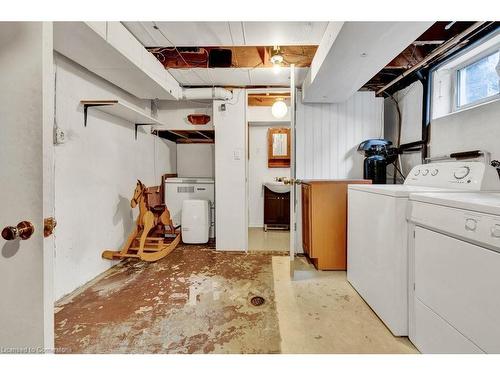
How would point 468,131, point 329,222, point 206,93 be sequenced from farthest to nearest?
point 206,93
point 329,222
point 468,131

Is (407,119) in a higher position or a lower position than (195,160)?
higher

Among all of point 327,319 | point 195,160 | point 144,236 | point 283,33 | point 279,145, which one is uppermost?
point 283,33

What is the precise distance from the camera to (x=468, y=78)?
6.46 ft

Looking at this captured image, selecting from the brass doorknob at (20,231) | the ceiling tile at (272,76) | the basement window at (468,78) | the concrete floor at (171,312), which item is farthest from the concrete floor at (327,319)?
the ceiling tile at (272,76)

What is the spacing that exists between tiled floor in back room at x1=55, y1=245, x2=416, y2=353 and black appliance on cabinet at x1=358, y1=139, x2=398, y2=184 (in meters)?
1.24

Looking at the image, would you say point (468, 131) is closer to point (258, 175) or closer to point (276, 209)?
point (276, 209)

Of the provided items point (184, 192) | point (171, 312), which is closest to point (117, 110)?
point (184, 192)

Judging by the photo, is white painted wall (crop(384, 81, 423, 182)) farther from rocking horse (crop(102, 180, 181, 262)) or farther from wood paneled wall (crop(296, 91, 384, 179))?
rocking horse (crop(102, 180, 181, 262))

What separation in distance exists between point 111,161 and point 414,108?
336cm

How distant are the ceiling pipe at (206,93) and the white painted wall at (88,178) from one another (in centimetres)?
66

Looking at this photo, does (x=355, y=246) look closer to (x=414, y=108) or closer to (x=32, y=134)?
(x=414, y=108)

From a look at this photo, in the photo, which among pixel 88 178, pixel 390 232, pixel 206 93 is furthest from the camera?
pixel 206 93

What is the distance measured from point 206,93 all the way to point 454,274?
9.71ft

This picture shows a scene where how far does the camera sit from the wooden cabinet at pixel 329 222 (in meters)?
2.45
